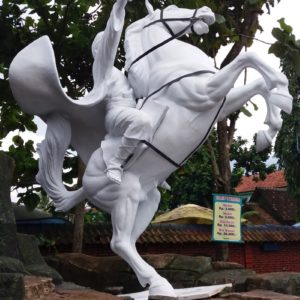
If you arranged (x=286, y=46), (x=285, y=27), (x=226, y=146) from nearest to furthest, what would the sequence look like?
(x=286, y=46), (x=285, y=27), (x=226, y=146)

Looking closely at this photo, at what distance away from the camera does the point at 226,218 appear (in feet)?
20.3

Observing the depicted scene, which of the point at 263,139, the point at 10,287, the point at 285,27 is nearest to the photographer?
the point at 10,287

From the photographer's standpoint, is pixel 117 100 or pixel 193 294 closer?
pixel 193 294

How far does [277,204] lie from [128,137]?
16.3 m

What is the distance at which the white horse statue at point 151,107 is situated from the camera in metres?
3.69

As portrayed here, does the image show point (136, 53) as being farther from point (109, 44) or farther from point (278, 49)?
point (278, 49)

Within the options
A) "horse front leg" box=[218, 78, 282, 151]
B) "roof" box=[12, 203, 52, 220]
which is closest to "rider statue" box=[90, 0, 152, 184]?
"horse front leg" box=[218, 78, 282, 151]

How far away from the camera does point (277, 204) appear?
19188mm

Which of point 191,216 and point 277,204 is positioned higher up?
point 277,204

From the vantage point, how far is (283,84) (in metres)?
3.55

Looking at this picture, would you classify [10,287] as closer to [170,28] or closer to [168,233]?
[170,28]

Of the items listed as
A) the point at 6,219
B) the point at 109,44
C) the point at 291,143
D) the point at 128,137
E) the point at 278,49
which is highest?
the point at 291,143

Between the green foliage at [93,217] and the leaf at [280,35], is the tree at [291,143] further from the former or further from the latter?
the leaf at [280,35]

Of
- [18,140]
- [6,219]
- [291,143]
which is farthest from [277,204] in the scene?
[6,219]
